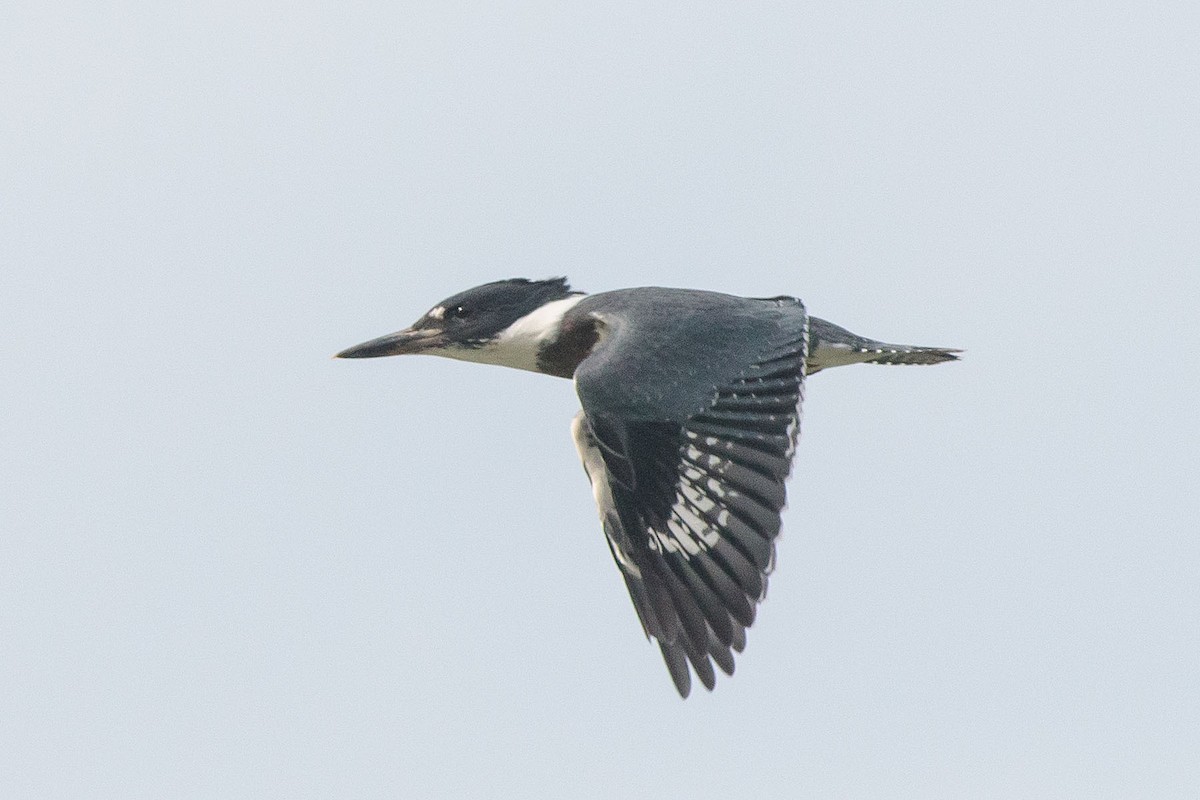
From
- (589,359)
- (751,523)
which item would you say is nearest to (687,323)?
(589,359)

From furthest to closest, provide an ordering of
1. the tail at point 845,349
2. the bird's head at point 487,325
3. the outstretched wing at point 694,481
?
the bird's head at point 487,325 → the tail at point 845,349 → the outstretched wing at point 694,481

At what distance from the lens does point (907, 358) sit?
9.37 m

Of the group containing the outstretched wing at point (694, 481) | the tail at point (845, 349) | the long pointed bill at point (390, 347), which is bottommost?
the outstretched wing at point (694, 481)

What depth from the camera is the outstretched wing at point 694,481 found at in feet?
23.8

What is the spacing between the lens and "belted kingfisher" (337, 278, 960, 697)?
728 centimetres

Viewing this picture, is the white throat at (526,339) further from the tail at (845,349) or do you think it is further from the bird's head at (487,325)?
the tail at (845,349)

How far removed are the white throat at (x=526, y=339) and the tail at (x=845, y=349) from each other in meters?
1.14

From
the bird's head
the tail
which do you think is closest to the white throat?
the bird's head

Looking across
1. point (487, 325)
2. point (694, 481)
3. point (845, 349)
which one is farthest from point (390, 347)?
point (694, 481)

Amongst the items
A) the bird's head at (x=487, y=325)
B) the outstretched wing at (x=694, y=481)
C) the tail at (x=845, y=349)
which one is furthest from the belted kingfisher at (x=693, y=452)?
the bird's head at (x=487, y=325)

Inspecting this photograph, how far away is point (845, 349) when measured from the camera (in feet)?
29.3

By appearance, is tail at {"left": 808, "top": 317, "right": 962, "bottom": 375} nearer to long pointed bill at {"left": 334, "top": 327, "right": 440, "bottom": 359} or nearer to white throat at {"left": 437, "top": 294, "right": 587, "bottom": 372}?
white throat at {"left": 437, "top": 294, "right": 587, "bottom": 372}

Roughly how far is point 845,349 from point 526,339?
4.84 ft

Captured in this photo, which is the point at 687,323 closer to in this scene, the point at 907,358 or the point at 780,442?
the point at 780,442
